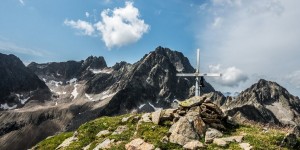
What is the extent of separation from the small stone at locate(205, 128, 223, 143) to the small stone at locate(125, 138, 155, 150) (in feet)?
16.3

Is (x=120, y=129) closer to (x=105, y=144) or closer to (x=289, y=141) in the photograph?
(x=105, y=144)

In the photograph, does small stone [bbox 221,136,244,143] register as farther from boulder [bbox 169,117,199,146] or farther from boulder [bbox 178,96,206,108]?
boulder [bbox 178,96,206,108]

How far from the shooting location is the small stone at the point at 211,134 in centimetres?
3239

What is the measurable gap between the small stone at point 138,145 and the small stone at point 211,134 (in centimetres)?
496

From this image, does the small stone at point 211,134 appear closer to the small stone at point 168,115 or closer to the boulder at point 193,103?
the boulder at point 193,103

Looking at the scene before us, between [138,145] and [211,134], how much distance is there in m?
6.63

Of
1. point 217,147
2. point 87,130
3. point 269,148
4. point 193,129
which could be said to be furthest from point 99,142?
point 269,148

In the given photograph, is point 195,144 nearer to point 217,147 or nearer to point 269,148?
point 217,147

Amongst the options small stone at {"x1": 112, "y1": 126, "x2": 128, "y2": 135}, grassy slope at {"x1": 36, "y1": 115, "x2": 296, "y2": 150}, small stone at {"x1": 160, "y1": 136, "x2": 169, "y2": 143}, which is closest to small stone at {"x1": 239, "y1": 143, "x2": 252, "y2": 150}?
grassy slope at {"x1": 36, "y1": 115, "x2": 296, "y2": 150}

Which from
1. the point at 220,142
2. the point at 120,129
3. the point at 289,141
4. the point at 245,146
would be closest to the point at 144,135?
the point at 120,129

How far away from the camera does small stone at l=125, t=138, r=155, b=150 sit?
104 feet

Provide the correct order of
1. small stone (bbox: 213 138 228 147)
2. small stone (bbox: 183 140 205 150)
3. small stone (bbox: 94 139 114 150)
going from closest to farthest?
small stone (bbox: 183 140 205 150) → small stone (bbox: 213 138 228 147) → small stone (bbox: 94 139 114 150)

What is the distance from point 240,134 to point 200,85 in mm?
14307

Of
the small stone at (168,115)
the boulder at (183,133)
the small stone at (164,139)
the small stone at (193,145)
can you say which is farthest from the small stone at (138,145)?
the small stone at (168,115)
